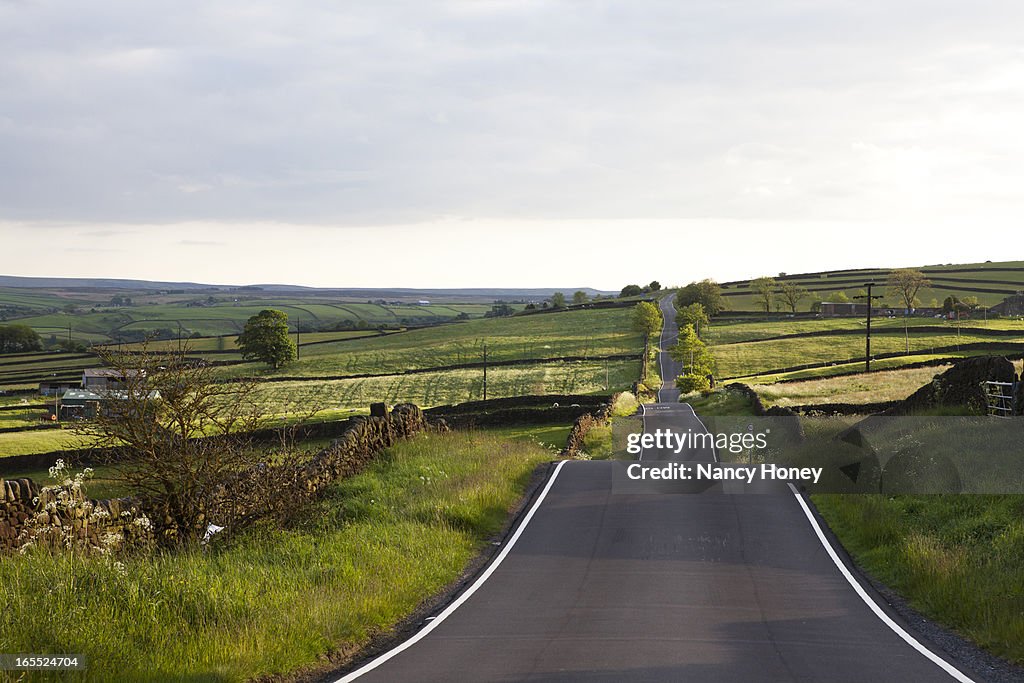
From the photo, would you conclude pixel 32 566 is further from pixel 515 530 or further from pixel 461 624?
pixel 515 530

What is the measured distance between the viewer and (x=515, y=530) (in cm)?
1919

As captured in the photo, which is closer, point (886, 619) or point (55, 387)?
point (886, 619)

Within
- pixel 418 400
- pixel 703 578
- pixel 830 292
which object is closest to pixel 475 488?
pixel 703 578

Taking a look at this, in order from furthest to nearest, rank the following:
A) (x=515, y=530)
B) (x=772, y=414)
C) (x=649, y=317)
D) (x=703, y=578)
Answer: (x=649, y=317), (x=772, y=414), (x=515, y=530), (x=703, y=578)

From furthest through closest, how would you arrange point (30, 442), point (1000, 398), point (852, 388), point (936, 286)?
point (936, 286) → point (852, 388) → point (30, 442) → point (1000, 398)

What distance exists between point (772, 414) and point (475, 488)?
24938 mm

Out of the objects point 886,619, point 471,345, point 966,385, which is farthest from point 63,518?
point 471,345

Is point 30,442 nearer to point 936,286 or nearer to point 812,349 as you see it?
point 812,349

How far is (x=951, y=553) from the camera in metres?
14.9

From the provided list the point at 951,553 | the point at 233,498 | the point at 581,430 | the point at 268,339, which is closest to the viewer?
the point at 951,553

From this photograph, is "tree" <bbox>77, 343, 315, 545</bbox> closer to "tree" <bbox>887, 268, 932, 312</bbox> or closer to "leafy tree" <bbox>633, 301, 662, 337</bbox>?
"leafy tree" <bbox>633, 301, 662, 337</bbox>

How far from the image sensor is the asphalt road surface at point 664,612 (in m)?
10.1

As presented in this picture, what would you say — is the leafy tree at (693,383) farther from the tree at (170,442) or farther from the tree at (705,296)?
the tree at (170,442)

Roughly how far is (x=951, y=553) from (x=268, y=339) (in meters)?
109
